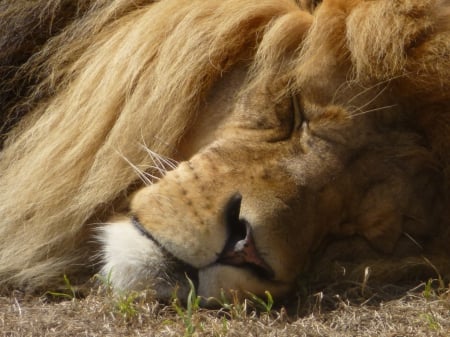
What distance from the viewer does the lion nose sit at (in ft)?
9.25

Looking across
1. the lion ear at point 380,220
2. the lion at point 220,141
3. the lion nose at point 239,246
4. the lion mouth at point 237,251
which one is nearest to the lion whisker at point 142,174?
the lion at point 220,141

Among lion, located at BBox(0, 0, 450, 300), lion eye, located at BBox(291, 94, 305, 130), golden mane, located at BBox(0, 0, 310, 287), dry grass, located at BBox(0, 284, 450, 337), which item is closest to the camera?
dry grass, located at BBox(0, 284, 450, 337)

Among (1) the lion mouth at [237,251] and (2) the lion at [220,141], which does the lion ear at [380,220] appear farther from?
(1) the lion mouth at [237,251]

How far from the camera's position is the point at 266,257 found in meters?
2.86

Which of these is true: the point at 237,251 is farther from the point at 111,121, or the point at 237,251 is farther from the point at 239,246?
the point at 111,121

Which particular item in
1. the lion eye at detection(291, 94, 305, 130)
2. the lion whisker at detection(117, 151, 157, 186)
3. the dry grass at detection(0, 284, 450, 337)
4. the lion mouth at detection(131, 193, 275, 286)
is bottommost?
the dry grass at detection(0, 284, 450, 337)

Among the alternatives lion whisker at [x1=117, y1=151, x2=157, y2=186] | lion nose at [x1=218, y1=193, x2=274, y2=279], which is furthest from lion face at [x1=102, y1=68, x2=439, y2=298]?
lion whisker at [x1=117, y1=151, x2=157, y2=186]

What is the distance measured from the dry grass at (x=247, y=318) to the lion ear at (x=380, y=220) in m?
0.20

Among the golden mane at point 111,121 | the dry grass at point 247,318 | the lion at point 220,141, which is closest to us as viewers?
the dry grass at point 247,318

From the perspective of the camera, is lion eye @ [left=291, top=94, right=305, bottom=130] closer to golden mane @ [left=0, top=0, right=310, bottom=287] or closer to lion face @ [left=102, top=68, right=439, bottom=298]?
lion face @ [left=102, top=68, right=439, bottom=298]

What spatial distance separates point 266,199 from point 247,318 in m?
0.34

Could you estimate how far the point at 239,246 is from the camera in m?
2.81

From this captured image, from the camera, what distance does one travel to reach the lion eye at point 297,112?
10.5ft

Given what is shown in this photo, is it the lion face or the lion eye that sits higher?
the lion eye
